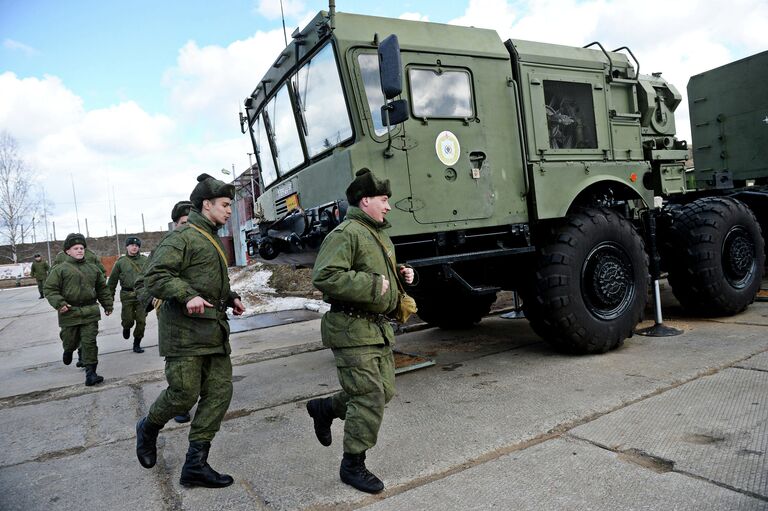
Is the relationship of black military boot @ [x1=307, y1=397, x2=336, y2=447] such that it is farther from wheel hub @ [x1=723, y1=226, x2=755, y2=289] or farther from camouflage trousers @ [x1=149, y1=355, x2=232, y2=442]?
wheel hub @ [x1=723, y1=226, x2=755, y2=289]

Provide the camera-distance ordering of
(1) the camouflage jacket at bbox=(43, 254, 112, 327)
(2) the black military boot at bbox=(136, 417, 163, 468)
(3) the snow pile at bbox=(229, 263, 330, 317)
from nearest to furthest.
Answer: (2) the black military boot at bbox=(136, 417, 163, 468) < (1) the camouflage jacket at bbox=(43, 254, 112, 327) < (3) the snow pile at bbox=(229, 263, 330, 317)

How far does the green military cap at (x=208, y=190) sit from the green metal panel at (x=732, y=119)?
25.7 feet

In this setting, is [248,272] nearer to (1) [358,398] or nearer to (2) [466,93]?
(2) [466,93]

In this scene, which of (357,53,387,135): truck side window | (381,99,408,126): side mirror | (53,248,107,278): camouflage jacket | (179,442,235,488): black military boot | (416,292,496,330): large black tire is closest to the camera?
(179,442,235,488): black military boot

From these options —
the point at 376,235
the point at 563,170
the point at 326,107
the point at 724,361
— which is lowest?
the point at 724,361

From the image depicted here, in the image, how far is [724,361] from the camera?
14.5 feet

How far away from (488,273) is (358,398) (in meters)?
2.75

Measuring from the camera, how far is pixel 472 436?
3.33m

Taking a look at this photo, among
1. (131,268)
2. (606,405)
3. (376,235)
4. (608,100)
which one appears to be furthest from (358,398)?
(131,268)

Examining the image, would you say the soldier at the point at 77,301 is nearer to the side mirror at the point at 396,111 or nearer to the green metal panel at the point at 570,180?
the side mirror at the point at 396,111

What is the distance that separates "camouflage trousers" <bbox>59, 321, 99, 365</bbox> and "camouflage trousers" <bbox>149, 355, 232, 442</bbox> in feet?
10.4

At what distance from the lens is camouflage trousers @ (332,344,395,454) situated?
8.90 feet

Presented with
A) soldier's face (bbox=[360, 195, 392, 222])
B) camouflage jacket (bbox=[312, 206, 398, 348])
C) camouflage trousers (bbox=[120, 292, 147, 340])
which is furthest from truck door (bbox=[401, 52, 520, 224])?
camouflage trousers (bbox=[120, 292, 147, 340])

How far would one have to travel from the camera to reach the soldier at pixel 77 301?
568 cm
